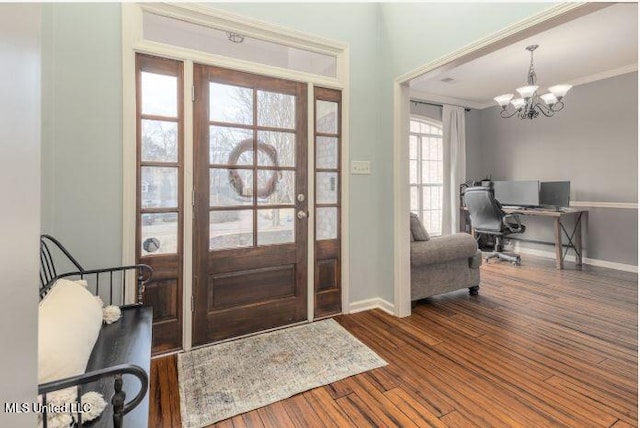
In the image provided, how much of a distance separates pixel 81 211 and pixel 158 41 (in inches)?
46.9

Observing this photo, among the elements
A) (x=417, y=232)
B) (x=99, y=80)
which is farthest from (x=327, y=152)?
(x=99, y=80)

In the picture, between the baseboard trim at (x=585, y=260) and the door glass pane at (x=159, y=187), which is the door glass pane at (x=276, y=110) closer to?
the door glass pane at (x=159, y=187)

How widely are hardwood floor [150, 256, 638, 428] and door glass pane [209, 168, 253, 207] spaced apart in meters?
1.12

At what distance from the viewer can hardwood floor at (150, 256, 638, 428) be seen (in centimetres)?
154

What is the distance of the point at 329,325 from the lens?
2.57m

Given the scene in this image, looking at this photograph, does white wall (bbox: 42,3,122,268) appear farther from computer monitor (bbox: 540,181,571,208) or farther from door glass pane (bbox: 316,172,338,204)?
computer monitor (bbox: 540,181,571,208)

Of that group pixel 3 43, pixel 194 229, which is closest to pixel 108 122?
pixel 194 229

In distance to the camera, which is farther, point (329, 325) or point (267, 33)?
point (329, 325)

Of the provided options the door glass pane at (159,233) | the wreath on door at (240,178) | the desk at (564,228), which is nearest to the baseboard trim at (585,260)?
the desk at (564,228)

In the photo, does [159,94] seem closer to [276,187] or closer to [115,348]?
[276,187]

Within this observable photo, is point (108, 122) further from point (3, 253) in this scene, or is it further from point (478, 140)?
point (478, 140)

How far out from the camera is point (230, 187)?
232 centimetres

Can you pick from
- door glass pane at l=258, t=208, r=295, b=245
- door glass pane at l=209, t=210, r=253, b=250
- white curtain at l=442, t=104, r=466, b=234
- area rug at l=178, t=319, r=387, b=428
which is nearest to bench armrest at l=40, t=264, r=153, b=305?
door glass pane at l=209, t=210, r=253, b=250

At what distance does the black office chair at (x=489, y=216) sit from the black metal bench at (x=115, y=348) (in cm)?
430
